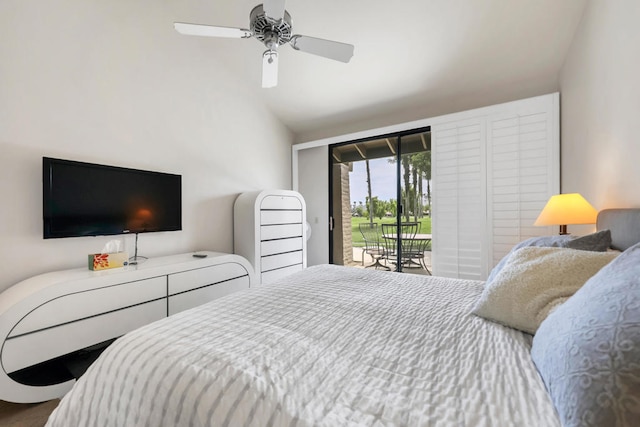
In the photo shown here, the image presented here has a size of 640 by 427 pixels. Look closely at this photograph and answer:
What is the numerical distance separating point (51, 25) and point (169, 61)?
2.97ft

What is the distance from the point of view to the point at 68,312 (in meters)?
1.65

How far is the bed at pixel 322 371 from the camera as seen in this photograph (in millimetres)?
581

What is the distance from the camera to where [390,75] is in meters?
3.11

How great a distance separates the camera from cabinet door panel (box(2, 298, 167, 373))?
1.47 m

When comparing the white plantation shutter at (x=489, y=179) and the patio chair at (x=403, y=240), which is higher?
the white plantation shutter at (x=489, y=179)

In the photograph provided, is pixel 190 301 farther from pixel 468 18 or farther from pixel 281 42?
pixel 468 18

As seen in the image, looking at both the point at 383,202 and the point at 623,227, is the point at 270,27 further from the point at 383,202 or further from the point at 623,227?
the point at 383,202

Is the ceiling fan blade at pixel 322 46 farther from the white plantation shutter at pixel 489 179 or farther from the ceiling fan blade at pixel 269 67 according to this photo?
the white plantation shutter at pixel 489 179

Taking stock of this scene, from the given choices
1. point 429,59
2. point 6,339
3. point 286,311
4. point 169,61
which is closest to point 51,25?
point 169,61

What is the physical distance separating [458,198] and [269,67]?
235 centimetres

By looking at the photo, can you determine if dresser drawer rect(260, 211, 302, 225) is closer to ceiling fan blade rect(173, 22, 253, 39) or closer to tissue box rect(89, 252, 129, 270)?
tissue box rect(89, 252, 129, 270)

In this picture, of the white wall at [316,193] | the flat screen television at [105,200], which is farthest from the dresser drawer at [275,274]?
the flat screen television at [105,200]

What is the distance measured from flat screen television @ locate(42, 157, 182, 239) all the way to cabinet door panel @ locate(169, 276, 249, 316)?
28.5 inches

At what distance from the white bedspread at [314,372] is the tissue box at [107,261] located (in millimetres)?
1387
